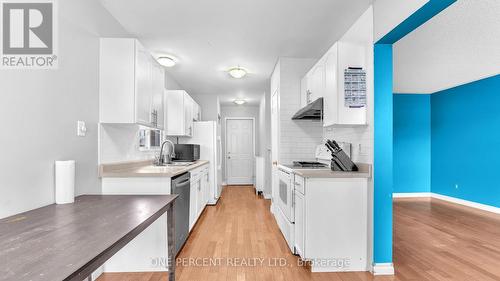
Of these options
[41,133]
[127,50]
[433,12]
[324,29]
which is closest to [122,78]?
[127,50]

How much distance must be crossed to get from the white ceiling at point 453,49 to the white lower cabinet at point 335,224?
207 cm

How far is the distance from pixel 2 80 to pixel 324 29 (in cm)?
302

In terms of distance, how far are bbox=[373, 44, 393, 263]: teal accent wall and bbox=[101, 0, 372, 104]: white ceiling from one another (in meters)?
0.86

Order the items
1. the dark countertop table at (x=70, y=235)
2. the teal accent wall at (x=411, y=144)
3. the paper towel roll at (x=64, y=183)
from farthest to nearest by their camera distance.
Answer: the teal accent wall at (x=411, y=144), the paper towel roll at (x=64, y=183), the dark countertop table at (x=70, y=235)

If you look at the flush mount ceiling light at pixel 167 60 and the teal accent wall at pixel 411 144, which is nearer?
the flush mount ceiling light at pixel 167 60

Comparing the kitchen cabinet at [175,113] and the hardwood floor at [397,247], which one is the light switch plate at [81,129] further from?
the kitchen cabinet at [175,113]

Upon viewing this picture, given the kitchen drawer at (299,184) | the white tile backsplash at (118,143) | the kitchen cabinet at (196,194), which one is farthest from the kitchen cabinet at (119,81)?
the kitchen drawer at (299,184)

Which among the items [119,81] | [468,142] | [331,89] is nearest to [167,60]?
[119,81]

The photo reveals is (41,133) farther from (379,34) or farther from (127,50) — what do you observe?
(379,34)

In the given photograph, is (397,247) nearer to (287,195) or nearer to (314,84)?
(287,195)

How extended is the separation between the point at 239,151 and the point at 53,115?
6.31 m

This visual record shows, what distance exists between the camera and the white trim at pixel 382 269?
7.24 feet

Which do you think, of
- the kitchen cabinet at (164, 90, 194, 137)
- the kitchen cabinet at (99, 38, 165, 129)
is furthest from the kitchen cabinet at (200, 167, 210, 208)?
the kitchen cabinet at (99, 38, 165, 129)

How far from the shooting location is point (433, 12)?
178cm
